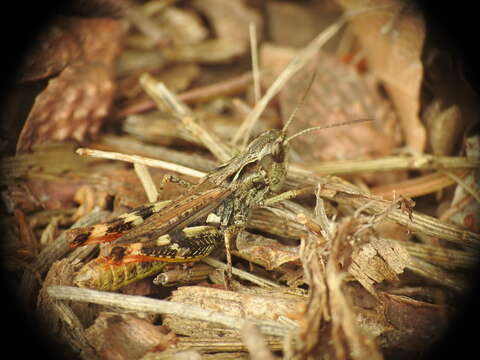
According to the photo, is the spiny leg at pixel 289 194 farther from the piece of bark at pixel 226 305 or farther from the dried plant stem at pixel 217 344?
the dried plant stem at pixel 217 344

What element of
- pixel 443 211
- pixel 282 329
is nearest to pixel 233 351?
pixel 282 329

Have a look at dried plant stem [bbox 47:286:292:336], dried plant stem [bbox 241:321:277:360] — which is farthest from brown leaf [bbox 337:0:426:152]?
dried plant stem [bbox 241:321:277:360]

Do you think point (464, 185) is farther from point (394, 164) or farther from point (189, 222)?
point (189, 222)

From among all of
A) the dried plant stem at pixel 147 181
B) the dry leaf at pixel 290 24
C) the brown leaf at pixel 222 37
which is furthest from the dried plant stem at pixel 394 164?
the dry leaf at pixel 290 24

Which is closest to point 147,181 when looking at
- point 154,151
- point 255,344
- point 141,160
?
point 141,160

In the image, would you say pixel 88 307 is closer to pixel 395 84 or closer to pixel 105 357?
pixel 105 357
